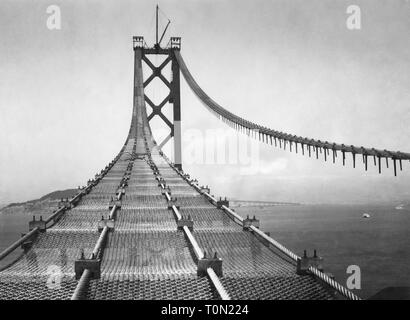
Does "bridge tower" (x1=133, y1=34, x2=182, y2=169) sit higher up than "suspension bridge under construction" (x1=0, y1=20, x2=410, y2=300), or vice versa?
"bridge tower" (x1=133, y1=34, x2=182, y2=169)

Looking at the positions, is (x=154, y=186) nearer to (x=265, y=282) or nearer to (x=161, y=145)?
(x=265, y=282)

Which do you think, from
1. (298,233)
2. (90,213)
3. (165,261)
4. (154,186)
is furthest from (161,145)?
(298,233)

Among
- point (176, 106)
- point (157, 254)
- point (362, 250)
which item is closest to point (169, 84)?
point (176, 106)

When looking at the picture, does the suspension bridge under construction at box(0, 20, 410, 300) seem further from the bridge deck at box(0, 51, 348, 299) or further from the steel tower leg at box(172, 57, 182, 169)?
the steel tower leg at box(172, 57, 182, 169)

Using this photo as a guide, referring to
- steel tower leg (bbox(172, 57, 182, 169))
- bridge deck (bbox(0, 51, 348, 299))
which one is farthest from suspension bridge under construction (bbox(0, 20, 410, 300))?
Result: steel tower leg (bbox(172, 57, 182, 169))

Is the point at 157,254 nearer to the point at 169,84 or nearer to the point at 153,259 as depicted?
the point at 153,259

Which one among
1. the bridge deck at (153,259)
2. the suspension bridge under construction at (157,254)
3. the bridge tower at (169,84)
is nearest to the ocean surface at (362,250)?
the bridge tower at (169,84)

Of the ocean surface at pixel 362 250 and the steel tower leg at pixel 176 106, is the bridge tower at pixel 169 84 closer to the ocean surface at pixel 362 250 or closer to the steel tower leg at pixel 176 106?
the steel tower leg at pixel 176 106
